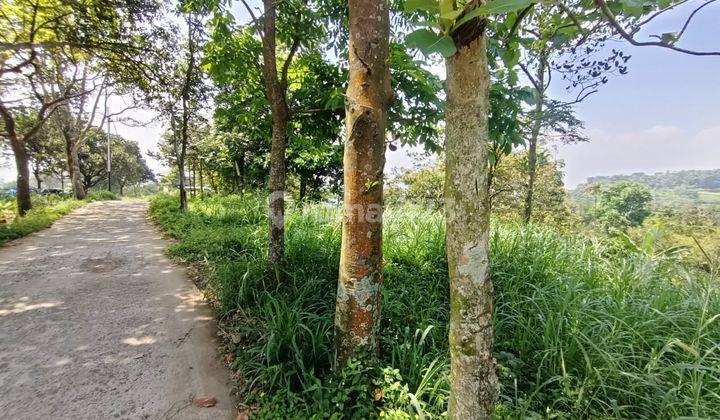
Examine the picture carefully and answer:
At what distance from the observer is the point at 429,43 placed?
84 cm

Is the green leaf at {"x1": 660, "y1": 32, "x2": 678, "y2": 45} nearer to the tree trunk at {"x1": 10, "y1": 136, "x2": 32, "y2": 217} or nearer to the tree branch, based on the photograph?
the tree branch

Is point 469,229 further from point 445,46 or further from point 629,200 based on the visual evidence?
point 629,200

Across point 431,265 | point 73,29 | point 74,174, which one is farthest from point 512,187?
point 74,174

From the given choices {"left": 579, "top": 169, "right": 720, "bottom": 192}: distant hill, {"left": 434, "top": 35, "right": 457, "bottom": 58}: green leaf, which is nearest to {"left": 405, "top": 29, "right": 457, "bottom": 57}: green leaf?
{"left": 434, "top": 35, "right": 457, "bottom": 58}: green leaf

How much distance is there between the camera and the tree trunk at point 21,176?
10008 millimetres

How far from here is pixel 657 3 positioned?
0.78m

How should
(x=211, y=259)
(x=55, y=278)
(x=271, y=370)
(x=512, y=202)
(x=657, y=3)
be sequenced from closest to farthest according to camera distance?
(x=657, y=3)
(x=271, y=370)
(x=55, y=278)
(x=211, y=259)
(x=512, y=202)

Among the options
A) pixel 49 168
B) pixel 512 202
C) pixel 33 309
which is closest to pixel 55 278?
pixel 33 309

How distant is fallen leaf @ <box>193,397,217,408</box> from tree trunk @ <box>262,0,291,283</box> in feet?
4.26

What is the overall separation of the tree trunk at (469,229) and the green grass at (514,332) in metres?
0.56

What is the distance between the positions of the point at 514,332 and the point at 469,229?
195 centimetres

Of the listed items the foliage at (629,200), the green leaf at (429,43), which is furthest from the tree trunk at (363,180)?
the foliage at (629,200)

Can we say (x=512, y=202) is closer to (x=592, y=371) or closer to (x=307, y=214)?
(x=307, y=214)

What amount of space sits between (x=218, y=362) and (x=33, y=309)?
2681 mm
